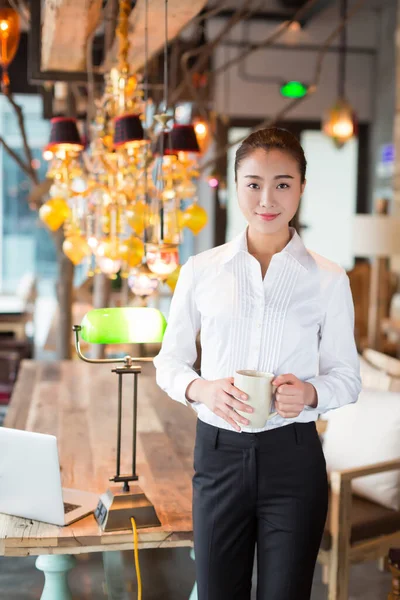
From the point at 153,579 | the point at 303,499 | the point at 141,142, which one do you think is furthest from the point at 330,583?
the point at 141,142

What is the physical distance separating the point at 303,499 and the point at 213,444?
0.73ft

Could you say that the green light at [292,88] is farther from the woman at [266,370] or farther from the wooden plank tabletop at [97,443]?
the woman at [266,370]

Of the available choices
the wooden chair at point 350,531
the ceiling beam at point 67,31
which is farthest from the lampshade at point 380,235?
the wooden chair at point 350,531

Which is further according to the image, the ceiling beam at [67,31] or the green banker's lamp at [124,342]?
the ceiling beam at [67,31]

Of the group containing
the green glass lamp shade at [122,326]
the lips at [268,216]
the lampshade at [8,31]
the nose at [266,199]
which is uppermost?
the lampshade at [8,31]

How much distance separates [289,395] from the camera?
60.8 inches

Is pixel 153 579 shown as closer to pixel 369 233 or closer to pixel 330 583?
pixel 330 583

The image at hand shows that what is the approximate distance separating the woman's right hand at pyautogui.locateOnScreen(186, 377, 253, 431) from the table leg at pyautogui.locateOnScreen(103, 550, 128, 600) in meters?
1.80

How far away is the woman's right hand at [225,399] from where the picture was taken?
1.54 meters

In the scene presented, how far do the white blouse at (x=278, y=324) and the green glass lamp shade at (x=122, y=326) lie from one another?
314mm

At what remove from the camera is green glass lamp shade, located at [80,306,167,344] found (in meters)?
2.00

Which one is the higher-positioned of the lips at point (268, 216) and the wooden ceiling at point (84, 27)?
the wooden ceiling at point (84, 27)

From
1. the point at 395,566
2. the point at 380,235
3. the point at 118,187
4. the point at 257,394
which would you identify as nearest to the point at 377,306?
the point at 380,235

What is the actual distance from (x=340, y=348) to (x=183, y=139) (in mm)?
1762
